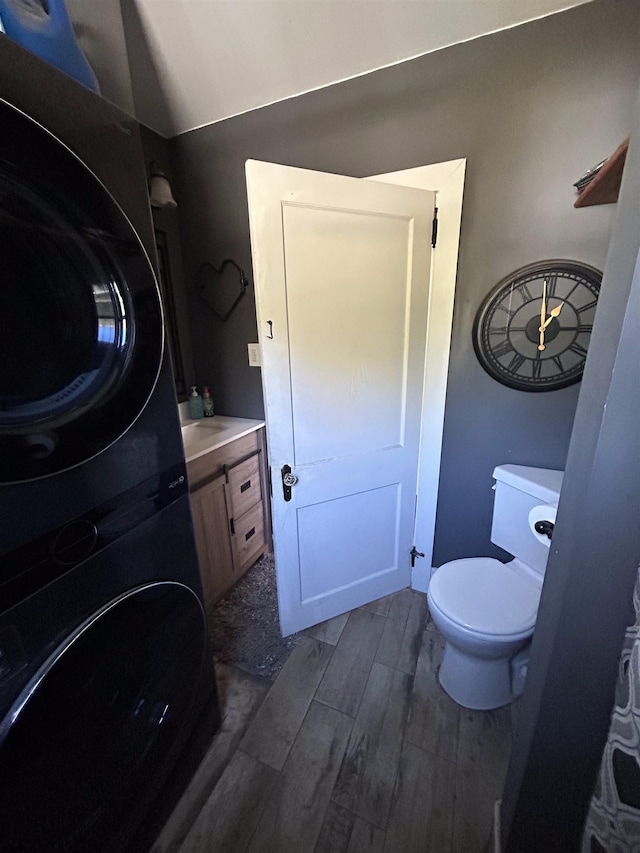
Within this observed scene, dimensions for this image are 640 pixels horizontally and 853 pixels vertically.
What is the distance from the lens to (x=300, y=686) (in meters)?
1.36

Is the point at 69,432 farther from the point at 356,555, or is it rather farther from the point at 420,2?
the point at 420,2

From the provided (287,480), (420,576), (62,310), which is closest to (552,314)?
(287,480)

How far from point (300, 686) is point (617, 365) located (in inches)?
60.6

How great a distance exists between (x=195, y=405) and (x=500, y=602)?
1.89 meters

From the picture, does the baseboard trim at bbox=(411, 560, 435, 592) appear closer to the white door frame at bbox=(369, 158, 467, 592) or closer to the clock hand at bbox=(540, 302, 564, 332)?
the white door frame at bbox=(369, 158, 467, 592)

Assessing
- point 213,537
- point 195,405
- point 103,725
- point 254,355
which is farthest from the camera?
point 195,405

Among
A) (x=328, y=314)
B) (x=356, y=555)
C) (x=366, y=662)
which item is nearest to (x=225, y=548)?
(x=356, y=555)

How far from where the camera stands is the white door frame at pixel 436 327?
1362 millimetres

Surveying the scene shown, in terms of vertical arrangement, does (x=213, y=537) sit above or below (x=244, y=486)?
below

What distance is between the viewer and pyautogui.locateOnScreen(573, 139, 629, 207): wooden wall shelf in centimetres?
86

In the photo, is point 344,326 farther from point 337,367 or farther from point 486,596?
point 486,596

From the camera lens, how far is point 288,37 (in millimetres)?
1270

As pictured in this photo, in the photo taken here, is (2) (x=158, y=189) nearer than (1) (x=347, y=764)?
No

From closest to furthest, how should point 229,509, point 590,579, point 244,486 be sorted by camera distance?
1. point 590,579
2. point 229,509
3. point 244,486
